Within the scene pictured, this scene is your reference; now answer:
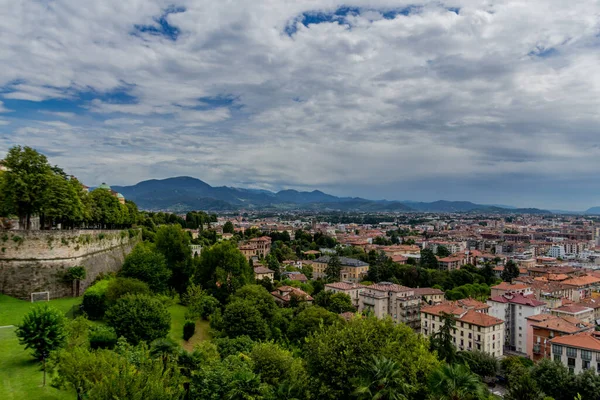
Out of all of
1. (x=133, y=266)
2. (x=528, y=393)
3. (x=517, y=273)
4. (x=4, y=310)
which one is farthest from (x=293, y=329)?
(x=517, y=273)

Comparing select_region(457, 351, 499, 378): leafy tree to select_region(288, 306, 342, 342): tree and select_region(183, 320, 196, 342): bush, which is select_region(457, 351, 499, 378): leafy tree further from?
select_region(183, 320, 196, 342): bush

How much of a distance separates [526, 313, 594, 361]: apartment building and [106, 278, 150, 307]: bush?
35266 mm

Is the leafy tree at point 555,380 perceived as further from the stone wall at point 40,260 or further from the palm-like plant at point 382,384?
the stone wall at point 40,260

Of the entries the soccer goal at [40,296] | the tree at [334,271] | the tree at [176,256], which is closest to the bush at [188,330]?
the soccer goal at [40,296]

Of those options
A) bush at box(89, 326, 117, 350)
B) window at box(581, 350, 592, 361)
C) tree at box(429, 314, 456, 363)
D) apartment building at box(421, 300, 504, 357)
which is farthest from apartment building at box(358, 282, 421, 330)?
bush at box(89, 326, 117, 350)

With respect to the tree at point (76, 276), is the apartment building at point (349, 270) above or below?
below

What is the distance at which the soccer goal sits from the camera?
25016 mm

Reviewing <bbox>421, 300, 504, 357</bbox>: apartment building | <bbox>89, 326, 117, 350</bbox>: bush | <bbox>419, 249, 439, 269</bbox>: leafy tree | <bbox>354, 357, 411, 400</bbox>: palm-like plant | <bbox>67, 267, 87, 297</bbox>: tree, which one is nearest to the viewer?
<bbox>354, 357, 411, 400</bbox>: palm-like plant

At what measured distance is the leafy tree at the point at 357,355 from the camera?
52.2ft

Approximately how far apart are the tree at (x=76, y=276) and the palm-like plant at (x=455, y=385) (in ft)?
72.0

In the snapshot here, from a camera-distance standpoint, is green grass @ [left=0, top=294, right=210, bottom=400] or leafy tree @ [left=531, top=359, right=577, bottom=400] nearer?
green grass @ [left=0, top=294, right=210, bottom=400]

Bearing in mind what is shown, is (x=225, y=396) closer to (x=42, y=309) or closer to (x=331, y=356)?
(x=331, y=356)

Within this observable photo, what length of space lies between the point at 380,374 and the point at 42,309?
12568 millimetres

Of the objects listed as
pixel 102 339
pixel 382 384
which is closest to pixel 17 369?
pixel 102 339
